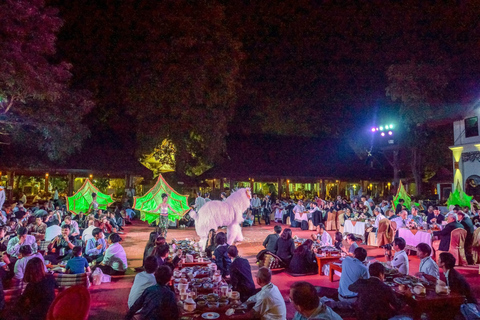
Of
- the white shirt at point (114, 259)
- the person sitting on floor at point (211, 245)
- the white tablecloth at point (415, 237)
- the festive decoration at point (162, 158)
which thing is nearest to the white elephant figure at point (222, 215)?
the person sitting on floor at point (211, 245)

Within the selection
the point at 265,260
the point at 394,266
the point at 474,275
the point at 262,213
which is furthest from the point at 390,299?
the point at 262,213

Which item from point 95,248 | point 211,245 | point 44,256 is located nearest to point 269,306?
point 211,245

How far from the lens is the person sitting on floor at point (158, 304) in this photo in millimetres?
3525

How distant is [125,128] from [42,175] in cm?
658

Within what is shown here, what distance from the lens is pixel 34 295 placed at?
4160mm

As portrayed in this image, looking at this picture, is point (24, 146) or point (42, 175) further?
point (42, 175)

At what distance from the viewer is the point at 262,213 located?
1997 cm

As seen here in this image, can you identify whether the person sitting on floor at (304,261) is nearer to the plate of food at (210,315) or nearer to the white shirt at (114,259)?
the white shirt at (114,259)

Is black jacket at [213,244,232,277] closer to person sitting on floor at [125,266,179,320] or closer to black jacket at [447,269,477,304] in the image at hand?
person sitting on floor at [125,266,179,320]

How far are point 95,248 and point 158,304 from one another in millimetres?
5568

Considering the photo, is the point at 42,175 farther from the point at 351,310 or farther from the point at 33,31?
the point at 351,310

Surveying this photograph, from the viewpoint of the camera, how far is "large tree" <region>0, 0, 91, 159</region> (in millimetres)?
13164

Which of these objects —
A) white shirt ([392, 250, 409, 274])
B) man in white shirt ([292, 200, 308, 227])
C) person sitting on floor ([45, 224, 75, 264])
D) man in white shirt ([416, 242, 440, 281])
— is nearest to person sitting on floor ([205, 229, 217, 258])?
person sitting on floor ([45, 224, 75, 264])

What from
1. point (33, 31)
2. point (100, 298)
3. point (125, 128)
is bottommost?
point (100, 298)
